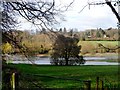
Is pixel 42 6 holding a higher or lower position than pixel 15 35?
higher

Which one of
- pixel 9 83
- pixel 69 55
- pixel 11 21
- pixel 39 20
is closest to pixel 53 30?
pixel 39 20

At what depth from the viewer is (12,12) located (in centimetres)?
709

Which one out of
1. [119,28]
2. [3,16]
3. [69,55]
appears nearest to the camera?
[119,28]

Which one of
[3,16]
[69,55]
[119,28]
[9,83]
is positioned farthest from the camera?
[69,55]

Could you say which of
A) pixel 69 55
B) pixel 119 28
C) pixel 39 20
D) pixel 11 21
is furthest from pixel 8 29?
pixel 69 55

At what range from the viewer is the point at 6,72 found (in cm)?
677

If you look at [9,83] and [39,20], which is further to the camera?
[39,20]

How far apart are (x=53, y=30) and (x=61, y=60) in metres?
22.1

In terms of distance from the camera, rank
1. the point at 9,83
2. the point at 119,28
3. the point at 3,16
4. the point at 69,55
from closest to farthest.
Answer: the point at 119,28, the point at 9,83, the point at 3,16, the point at 69,55

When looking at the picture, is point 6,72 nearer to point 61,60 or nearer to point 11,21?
point 11,21

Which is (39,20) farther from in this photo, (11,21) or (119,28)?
(119,28)

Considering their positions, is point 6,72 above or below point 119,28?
below

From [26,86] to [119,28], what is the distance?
214 cm

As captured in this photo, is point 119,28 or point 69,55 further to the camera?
point 69,55
